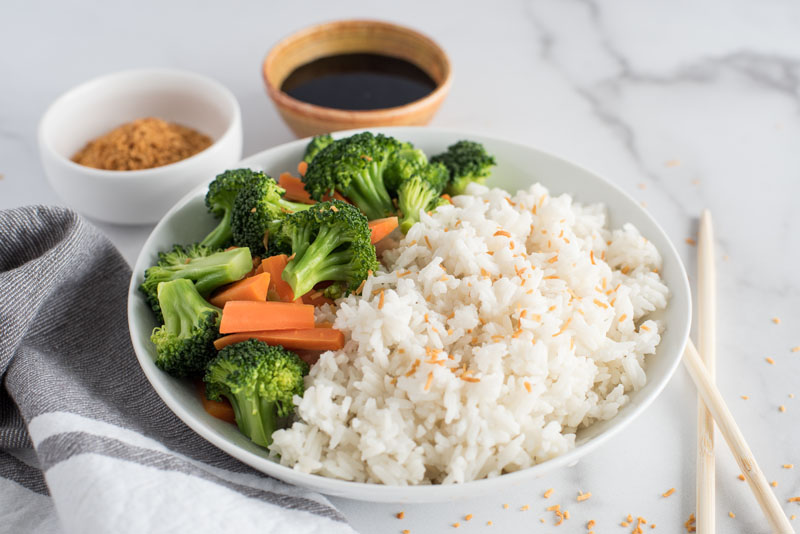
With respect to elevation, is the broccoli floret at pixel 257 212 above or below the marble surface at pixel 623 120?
above

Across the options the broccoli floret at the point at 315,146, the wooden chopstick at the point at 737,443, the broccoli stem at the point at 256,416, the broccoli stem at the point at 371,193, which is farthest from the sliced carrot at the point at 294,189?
the wooden chopstick at the point at 737,443

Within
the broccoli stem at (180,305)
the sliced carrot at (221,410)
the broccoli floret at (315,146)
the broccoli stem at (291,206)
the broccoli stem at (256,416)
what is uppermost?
the broccoli floret at (315,146)

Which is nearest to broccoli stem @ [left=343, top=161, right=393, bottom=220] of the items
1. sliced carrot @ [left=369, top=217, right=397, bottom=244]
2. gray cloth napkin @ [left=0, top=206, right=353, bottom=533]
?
sliced carrot @ [left=369, top=217, right=397, bottom=244]

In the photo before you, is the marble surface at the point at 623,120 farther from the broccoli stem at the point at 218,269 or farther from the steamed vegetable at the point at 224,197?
the broccoli stem at the point at 218,269

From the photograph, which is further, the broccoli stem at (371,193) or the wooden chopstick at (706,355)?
the broccoli stem at (371,193)

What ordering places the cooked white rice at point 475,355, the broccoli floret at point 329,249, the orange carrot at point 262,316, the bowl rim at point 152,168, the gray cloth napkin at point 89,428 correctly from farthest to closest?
the bowl rim at point 152,168 < the broccoli floret at point 329,249 < the orange carrot at point 262,316 < the cooked white rice at point 475,355 < the gray cloth napkin at point 89,428

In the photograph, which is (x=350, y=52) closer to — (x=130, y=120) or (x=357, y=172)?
(x=130, y=120)

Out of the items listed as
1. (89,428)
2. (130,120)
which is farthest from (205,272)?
(130,120)

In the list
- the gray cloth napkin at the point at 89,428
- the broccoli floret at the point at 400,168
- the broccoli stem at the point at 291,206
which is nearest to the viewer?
the gray cloth napkin at the point at 89,428
